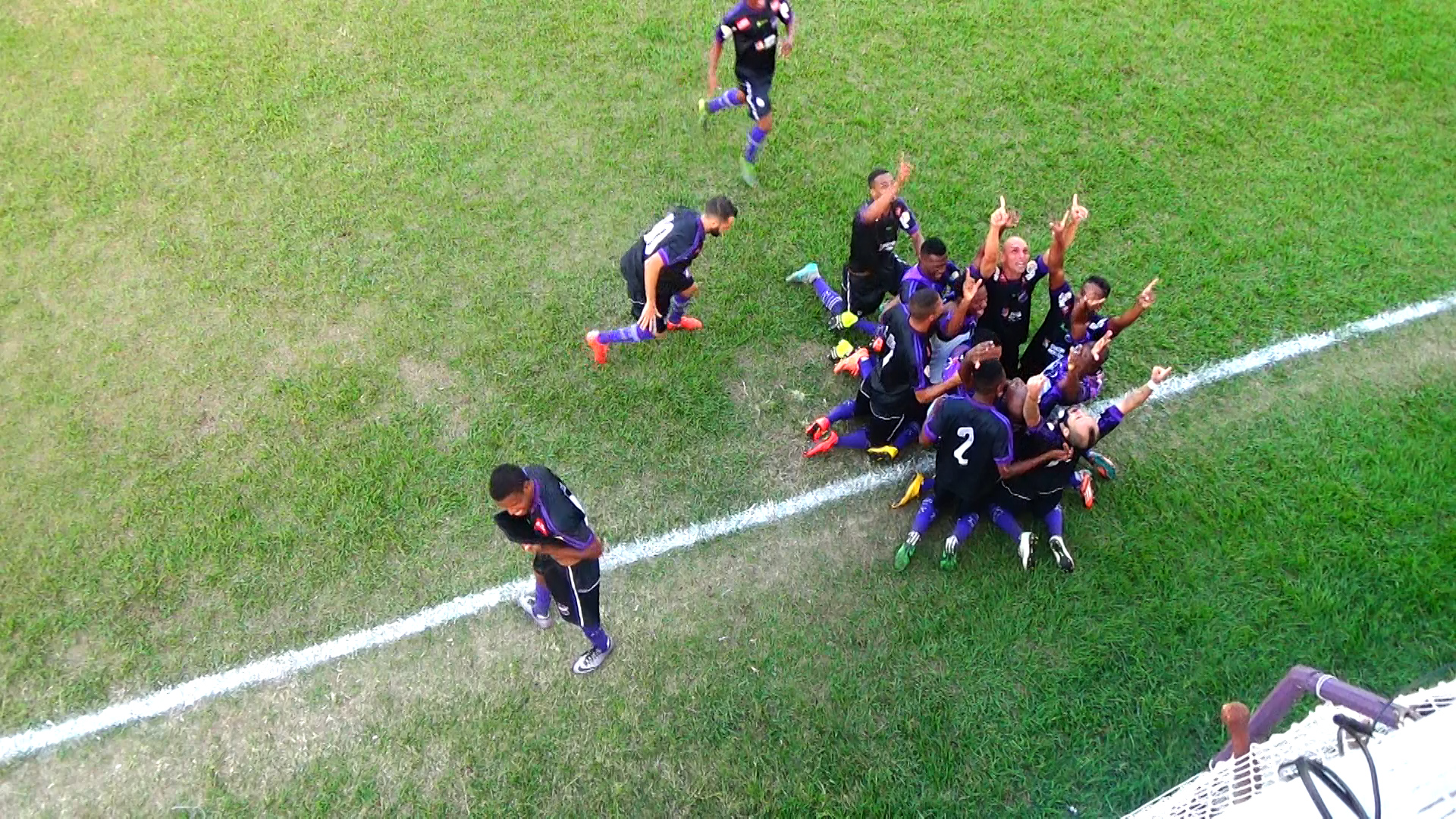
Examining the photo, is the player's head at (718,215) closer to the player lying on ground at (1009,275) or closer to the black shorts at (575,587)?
the player lying on ground at (1009,275)

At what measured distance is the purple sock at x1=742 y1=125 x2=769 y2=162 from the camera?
6.95 metres

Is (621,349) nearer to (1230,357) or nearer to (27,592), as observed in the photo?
(27,592)

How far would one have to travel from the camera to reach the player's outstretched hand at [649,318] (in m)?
5.52

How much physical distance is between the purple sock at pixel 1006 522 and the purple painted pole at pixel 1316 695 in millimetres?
1813

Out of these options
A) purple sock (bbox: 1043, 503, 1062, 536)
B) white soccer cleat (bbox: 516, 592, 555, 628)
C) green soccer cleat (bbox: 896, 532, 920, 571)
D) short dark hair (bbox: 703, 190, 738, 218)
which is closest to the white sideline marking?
white soccer cleat (bbox: 516, 592, 555, 628)

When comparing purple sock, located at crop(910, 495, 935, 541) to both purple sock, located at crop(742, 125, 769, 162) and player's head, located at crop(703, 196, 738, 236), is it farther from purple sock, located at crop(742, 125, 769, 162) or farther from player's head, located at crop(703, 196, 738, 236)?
purple sock, located at crop(742, 125, 769, 162)

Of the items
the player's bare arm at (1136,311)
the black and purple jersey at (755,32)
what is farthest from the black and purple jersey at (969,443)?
the black and purple jersey at (755,32)

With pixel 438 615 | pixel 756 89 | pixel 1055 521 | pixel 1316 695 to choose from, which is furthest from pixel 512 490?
pixel 756 89

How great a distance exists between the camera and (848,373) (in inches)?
237

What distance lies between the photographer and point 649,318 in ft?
18.2

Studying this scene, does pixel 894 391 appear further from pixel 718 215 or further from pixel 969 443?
pixel 718 215

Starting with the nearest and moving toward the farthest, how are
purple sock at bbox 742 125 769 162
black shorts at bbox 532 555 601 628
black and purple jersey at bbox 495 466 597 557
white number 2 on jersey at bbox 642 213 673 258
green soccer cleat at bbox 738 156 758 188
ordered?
black and purple jersey at bbox 495 466 597 557 → black shorts at bbox 532 555 601 628 → white number 2 on jersey at bbox 642 213 673 258 → purple sock at bbox 742 125 769 162 → green soccer cleat at bbox 738 156 758 188

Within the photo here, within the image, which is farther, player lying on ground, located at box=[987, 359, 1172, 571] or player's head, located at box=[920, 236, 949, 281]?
player's head, located at box=[920, 236, 949, 281]

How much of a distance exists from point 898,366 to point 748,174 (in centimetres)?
296
